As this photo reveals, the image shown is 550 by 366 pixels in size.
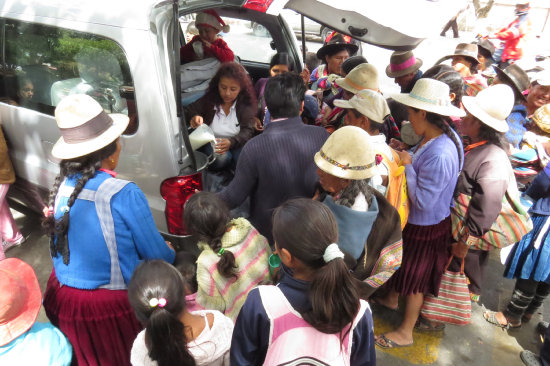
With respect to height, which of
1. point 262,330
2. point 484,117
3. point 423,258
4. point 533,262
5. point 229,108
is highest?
point 484,117

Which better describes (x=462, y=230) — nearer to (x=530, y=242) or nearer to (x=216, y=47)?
(x=530, y=242)

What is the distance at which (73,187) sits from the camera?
5.53ft

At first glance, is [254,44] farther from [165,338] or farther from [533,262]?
[165,338]

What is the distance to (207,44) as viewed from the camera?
12.6ft

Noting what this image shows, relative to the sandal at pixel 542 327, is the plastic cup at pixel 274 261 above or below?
above

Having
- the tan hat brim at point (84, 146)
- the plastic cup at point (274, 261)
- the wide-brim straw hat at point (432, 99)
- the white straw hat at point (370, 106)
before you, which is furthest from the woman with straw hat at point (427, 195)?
the tan hat brim at point (84, 146)

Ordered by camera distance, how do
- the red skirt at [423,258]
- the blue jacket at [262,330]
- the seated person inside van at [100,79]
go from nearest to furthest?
the blue jacket at [262,330], the seated person inside van at [100,79], the red skirt at [423,258]

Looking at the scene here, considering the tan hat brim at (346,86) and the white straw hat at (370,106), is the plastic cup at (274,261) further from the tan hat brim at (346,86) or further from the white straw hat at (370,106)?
the tan hat brim at (346,86)

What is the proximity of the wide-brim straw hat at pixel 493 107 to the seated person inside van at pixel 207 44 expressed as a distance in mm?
2427

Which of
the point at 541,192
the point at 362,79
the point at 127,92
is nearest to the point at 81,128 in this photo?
the point at 127,92

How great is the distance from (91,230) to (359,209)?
1.26 m

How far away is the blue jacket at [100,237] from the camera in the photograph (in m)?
1.68

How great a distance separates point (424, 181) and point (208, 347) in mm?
1509

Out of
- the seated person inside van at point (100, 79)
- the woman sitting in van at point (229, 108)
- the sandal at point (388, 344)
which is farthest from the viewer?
the woman sitting in van at point (229, 108)
